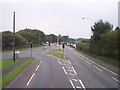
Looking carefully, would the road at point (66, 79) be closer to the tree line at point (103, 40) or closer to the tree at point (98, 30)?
the tree line at point (103, 40)

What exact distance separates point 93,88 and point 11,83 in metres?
6.21

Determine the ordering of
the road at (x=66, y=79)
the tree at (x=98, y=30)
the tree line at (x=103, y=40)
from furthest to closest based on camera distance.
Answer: the tree at (x=98, y=30) → the tree line at (x=103, y=40) → the road at (x=66, y=79)

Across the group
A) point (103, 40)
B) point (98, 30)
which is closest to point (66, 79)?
point (103, 40)

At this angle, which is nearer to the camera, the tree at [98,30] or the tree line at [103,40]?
the tree line at [103,40]

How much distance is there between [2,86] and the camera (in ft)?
72.4

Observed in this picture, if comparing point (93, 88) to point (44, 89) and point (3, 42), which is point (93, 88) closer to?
point (44, 89)

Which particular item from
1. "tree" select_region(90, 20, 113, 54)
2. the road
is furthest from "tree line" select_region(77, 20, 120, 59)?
the road

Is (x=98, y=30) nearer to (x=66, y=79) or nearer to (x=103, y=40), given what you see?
(x=103, y=40)

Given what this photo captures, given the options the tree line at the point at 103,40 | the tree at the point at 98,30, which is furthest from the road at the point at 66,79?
the tree at the point at 98,30

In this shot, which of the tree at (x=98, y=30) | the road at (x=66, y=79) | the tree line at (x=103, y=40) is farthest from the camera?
the tree at (x=98, y=30)

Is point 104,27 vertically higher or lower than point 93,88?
higher

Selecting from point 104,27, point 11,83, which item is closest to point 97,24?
point 104,27

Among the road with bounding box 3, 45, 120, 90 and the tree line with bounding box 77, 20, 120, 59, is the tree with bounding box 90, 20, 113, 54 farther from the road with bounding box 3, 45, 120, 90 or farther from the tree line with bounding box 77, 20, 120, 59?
the road with bounding box 3, 45, 120, 90

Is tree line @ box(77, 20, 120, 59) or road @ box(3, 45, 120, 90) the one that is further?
tree line @ box(77, 20, 120, 59)
